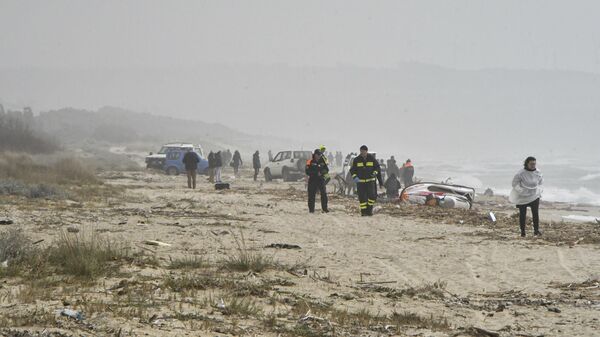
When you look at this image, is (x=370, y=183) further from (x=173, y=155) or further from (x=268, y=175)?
(x=173, y=155)

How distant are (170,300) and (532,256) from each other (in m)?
6.65

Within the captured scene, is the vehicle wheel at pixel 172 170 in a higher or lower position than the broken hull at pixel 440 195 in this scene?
Answer: higher

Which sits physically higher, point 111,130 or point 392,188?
point 111,130

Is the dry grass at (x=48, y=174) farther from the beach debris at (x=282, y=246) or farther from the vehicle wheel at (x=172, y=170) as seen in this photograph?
the beach debris at (x=282, y=246)

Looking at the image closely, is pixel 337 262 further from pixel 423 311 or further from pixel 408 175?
pixel 408 175

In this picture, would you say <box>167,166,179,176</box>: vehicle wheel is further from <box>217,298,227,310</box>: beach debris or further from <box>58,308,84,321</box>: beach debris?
<box>58,308,84,321</box>: beach debris

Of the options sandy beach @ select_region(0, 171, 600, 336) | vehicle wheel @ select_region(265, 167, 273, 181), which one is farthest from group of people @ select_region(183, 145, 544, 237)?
vehicle wheel @ select_region(265, 167, 273, 181)

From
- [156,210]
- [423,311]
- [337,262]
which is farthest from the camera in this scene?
[156,210]

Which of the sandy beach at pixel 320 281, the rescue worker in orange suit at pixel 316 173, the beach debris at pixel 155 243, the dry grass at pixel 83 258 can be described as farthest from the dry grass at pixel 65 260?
the rescue worker in orange suit at pixel 316 173

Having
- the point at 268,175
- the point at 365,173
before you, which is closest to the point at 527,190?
the point at 365,173

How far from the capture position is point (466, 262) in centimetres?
1074

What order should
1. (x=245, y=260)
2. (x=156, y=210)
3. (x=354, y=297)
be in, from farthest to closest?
(x=156, y=210), (x=245, y=260), (x=354, y=297)

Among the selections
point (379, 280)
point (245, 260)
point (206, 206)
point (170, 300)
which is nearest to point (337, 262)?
point (379, 280)

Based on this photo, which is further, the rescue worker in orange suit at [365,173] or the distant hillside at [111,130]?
the distant hillside at [111,130]
